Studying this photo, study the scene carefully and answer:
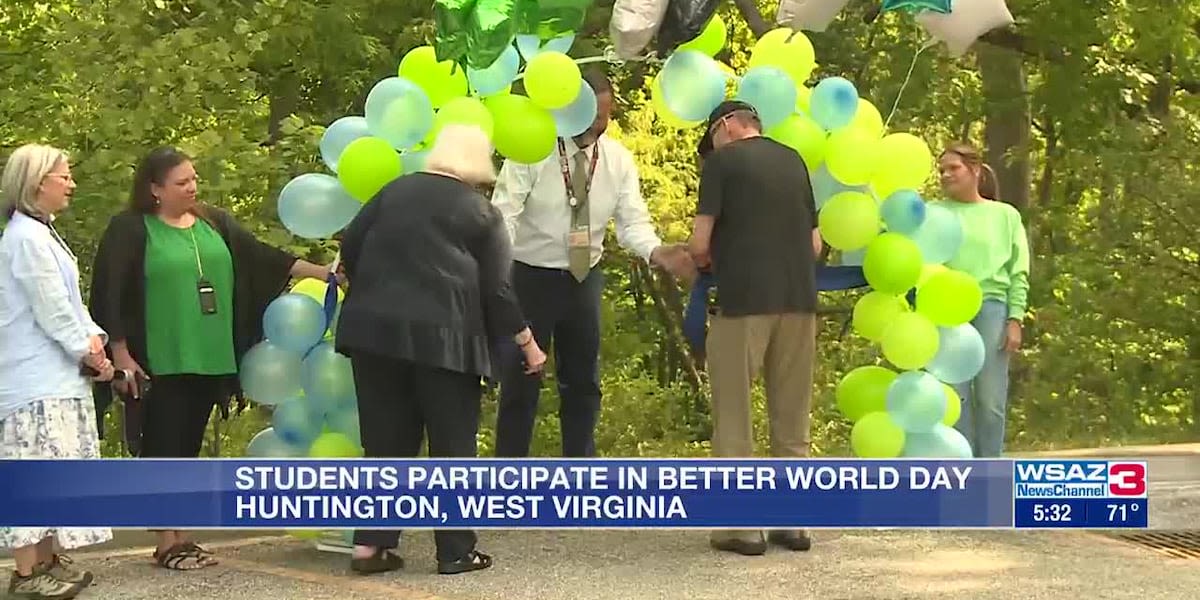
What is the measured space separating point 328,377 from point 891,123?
5.89 metres

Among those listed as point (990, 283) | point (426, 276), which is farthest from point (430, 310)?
point (990, 283)

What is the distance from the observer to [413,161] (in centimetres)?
537

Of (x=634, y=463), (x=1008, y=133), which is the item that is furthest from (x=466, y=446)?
(x=1008, y=133)

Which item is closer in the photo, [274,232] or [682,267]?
[682,267]

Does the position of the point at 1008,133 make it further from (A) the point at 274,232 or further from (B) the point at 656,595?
(B) the point at 656,595

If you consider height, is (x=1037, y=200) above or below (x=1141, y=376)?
above

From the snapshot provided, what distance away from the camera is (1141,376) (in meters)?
11.0

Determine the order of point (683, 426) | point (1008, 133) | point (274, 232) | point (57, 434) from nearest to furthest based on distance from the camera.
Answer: point (57, 434), point (274, 232), point (1008, 133), point (683, 426)

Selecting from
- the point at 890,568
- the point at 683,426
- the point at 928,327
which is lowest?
the point at 683,426

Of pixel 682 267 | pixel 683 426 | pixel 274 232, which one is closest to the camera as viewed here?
pixel 682 267

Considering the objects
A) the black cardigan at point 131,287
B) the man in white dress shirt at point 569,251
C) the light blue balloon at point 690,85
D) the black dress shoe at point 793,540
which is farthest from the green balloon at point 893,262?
the black cardigan at point 131,287

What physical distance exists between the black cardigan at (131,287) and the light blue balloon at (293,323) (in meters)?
0.13

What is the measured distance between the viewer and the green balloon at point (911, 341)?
222 inches

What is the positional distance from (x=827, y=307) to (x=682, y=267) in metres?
6.20
